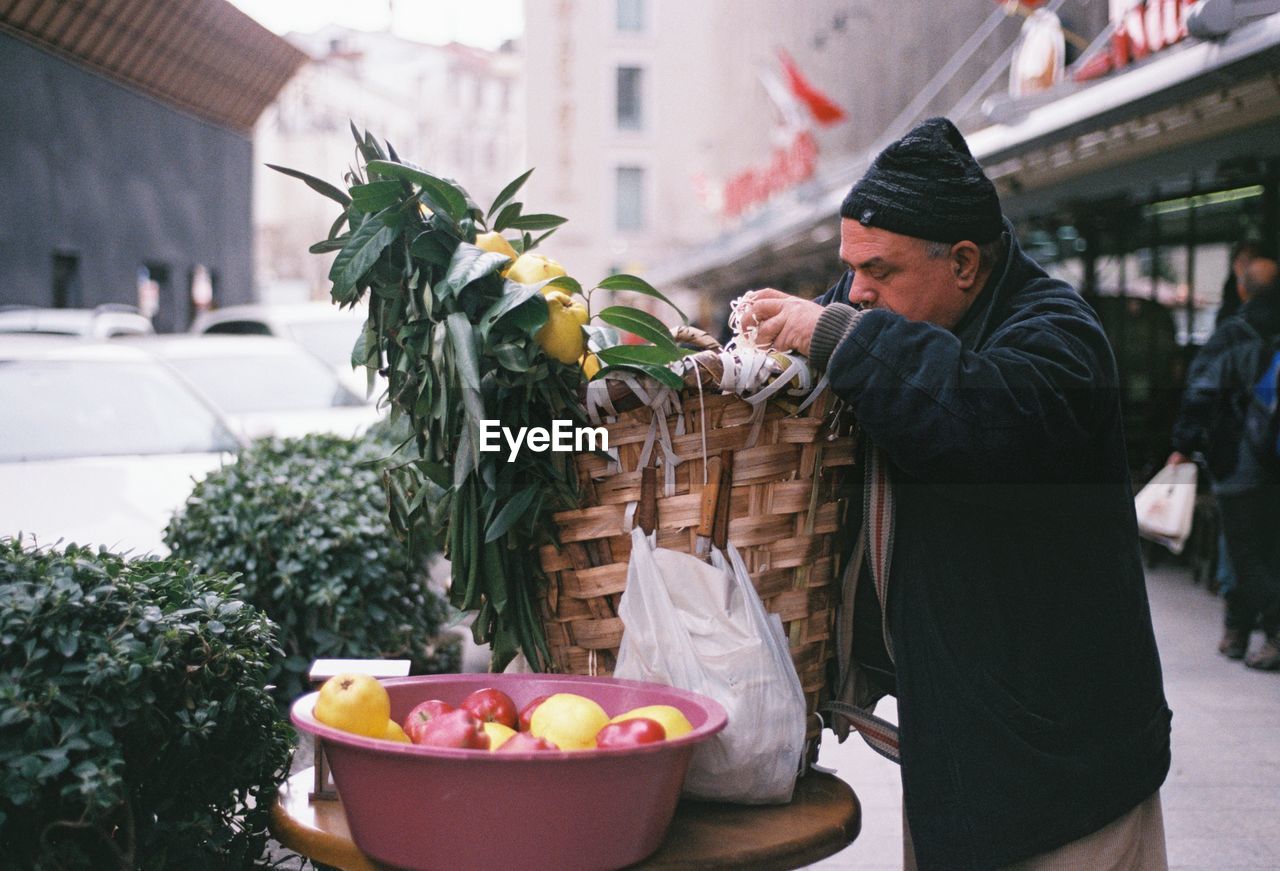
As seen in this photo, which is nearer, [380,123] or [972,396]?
[972,396]

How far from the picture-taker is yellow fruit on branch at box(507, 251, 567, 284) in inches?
74.2

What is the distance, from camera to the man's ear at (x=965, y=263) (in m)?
1.86

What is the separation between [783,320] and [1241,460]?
5549mm

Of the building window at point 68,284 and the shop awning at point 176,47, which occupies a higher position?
the shop awning at point 176,47

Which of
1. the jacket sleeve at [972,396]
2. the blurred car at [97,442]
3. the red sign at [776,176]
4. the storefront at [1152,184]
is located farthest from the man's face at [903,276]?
the red sign at [776,176]

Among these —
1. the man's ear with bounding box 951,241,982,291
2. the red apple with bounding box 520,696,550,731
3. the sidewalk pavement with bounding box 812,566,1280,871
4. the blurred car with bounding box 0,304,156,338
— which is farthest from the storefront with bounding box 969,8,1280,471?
the blurred car with bounding box 0,304,156,338

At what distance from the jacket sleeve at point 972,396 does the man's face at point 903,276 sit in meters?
0.14

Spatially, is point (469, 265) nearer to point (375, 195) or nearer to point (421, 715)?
point (375, 195)

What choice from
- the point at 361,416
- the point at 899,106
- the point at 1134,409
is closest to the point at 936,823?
the point at 361,416

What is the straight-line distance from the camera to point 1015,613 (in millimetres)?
1794

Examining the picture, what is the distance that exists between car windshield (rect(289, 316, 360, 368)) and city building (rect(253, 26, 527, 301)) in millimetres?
40223

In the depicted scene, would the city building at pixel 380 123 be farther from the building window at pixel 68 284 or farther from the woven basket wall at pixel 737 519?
the woven basket wall at pixel 737 519

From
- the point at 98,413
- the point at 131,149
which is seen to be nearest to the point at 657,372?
the point at 98,413

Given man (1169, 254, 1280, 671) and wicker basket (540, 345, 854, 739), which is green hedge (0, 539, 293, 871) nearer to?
wicker basket (540, 345, 854, 739)
